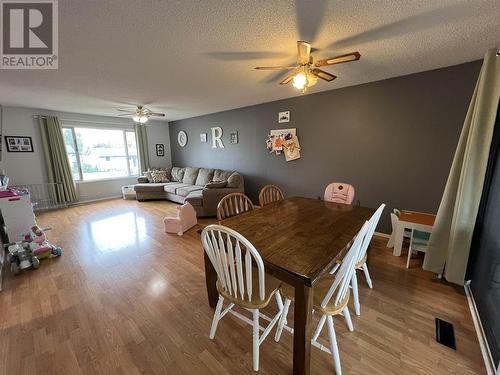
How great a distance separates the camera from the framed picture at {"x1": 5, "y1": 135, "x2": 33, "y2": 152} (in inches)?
166

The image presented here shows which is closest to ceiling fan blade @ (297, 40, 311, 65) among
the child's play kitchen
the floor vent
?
the floor vent

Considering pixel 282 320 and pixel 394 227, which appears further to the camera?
pixel 394 227

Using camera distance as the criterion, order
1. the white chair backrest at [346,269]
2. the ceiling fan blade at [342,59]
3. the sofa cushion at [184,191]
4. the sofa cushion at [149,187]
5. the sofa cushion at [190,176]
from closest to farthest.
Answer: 1. the white chair backrest at [346,269]
2. the ceiling fan blade at [342,59]
3. the sofa cushion at [184,191]
4. the sofa cushion at [149,187]
5. the sofa cushion at [190,176]

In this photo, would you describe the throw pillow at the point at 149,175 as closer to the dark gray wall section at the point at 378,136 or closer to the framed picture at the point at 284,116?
the dark gray wall section at the point at 378,136

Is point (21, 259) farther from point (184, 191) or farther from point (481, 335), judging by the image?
point (481, 335)

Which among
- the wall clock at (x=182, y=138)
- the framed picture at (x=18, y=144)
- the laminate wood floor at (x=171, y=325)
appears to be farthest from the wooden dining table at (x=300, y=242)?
the framed picture at (x=18, y=144)

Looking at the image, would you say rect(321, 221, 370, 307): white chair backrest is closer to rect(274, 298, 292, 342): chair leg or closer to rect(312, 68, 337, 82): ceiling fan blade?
rect(274, 298, 292, 342): chair leg

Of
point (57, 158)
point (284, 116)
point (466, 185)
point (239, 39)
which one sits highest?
point (239, 39)

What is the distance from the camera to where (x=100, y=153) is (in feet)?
18.4

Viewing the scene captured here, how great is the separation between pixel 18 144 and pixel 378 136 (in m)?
7.05

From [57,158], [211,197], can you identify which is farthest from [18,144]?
[211,197]

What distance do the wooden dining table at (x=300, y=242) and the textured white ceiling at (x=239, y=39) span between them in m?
1.56

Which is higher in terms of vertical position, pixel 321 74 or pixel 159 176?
pixel 321 74

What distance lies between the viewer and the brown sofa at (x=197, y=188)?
409cm
